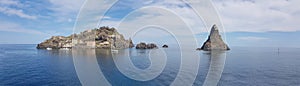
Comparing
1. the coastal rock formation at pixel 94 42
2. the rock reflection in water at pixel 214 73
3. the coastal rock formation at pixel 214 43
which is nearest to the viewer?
A: the rock reflection in water at pixel 214 73

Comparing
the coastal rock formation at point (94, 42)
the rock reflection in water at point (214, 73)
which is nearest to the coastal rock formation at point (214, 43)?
the coastal rock formation at point (94, 42)

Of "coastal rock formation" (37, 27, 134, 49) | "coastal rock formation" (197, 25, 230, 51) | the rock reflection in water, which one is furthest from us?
"coastal rock formation" (197, 25, 230, 51)

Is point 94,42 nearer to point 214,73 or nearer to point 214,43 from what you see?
point 214,43

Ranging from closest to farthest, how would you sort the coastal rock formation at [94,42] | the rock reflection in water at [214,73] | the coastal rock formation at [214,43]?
1. the rock reflection in water at [214,73]
2. the coastal rock formation at [94,42]
3. the coastal rock formation at [214,43]

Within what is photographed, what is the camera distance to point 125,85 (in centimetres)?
4094

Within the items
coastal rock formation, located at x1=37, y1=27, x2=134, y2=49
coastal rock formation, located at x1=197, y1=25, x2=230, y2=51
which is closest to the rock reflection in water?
coastal rock formation, located at x1=197, y1=25, x2=230, y2=51

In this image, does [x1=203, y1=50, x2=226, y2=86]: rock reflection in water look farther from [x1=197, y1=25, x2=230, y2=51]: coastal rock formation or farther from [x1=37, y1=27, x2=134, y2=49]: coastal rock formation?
[x1=37, y1=27, x2=134, y2=49]: coastal rock formation

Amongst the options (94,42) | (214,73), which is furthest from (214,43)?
(214,73)

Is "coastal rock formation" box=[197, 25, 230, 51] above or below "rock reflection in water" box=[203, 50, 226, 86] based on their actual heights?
above

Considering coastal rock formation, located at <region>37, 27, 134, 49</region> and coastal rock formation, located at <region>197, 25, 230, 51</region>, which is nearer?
coastal rock formation, located at <region>37, 27, 134, 49</region>

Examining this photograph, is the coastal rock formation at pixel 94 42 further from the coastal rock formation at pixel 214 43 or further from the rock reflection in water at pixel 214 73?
the rock reflection in water at pixel 214 73

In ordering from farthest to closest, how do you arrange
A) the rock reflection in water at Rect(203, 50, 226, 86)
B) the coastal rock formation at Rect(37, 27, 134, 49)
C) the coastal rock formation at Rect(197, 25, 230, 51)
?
the coastal rock formation at Rect(197, 25, 230, 51), the coastal rock formation at Rect(37, 27, 134, 49), the rock reflection in water at Rect(203, 50, 226, 86)

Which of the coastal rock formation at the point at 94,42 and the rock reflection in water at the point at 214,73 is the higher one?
the coastal rock formation at the point at 94,42

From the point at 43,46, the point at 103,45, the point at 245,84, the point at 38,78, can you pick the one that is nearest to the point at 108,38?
the point at 103,45
